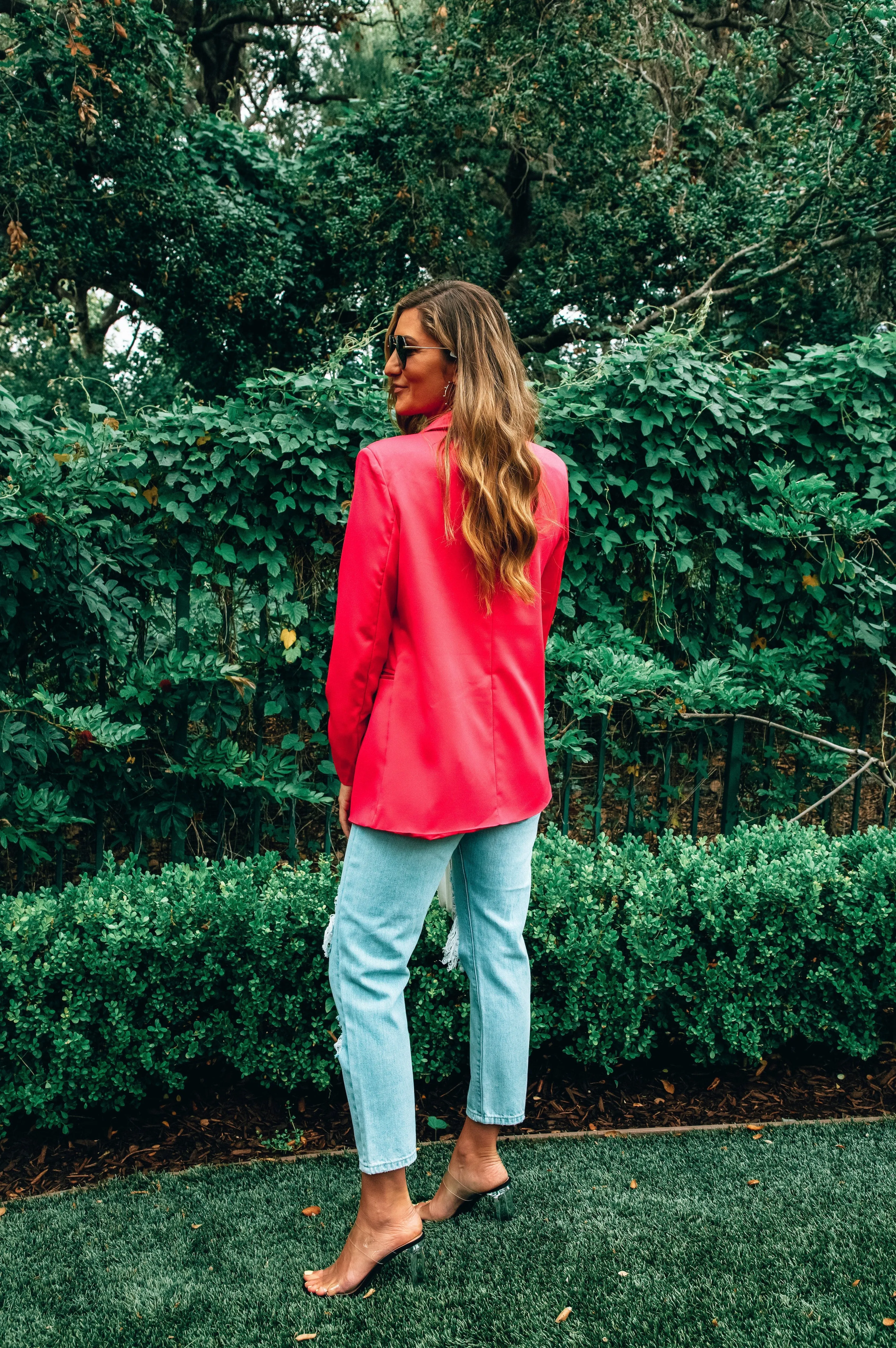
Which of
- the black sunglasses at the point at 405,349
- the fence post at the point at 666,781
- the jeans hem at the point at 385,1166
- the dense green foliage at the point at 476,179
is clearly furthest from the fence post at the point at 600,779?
A: the dense green foliage at the point at 476,179

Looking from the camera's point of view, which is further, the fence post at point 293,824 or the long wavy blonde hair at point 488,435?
the fence post at point 293,824

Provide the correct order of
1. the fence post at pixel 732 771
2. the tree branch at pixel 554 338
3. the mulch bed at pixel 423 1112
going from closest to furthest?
the mulch bed at pixel 423 1112
the fence post at pixel 732 771
the tree branch at pixel 554 338

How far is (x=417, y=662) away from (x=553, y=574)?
1.84 ft

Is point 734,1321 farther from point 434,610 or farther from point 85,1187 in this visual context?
point 85,1187

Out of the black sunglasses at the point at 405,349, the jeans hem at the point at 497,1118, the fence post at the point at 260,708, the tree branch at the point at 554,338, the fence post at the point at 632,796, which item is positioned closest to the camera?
the black sunglasses at the point at 405,349

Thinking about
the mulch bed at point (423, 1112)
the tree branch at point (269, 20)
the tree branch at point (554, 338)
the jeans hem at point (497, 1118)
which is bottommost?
the mulch bed at point (423, 1112)

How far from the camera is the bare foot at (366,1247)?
5.94 feet

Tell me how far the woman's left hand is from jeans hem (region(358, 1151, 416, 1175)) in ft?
2.15

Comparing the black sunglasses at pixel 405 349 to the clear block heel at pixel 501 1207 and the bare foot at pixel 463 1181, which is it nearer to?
→ the bare foot at pixel 463 1181

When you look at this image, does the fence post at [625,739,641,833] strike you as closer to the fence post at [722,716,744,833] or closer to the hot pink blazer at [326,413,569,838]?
the fence post at [722,716,744,833]

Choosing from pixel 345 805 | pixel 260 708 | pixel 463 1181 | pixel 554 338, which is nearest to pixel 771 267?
pixel 554 338

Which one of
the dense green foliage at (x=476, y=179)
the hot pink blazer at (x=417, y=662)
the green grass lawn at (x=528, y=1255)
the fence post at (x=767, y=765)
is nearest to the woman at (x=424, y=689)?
the hot pink blazer at (x=417, y=662)

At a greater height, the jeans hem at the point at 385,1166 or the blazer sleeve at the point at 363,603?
the blazer sleeve at the point at 363,603

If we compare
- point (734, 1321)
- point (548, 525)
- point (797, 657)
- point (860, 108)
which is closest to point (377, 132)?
point (860, 108)
